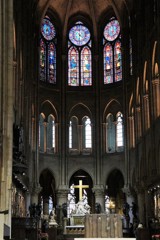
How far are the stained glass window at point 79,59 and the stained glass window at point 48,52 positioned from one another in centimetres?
178

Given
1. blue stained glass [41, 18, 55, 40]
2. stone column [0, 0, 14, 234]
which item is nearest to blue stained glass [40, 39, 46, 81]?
blue stained glass [41, 18, 55, 40]

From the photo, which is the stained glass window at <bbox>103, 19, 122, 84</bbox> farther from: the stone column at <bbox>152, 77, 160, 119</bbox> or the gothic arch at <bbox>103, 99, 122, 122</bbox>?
the stone column at <bbox>152, 77, 160, 119</bbox>

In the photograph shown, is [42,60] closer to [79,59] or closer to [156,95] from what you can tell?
[79,59]

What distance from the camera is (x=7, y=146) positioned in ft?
72.0

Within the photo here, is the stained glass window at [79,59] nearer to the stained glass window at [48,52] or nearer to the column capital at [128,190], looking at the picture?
the stained glass window at [48,52]

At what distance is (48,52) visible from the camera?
1905 inches

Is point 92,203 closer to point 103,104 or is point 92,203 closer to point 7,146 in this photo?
point 103,104

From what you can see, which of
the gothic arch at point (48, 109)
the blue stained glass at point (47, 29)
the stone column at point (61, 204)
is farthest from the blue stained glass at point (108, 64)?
the stone column at point (61, 204)

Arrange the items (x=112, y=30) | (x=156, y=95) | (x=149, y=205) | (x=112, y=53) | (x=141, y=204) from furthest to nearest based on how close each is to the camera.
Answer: (x=112, y=30) < (x=112, y=53) < (x=141, y=204) < (x=149, y=205) < (x=156, y=95)

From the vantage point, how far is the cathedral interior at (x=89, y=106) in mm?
38531

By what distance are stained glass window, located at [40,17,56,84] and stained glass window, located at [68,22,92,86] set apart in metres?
1.78

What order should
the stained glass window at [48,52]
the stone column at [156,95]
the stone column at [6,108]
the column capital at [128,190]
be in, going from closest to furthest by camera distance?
the stone column at [6,108]
the stone column at [156,95]
the column capital at [128,190]
the stained glass window at [48,52]

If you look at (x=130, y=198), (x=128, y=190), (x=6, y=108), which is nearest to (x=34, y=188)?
(x=128, y=190)

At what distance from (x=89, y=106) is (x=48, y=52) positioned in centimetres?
706
